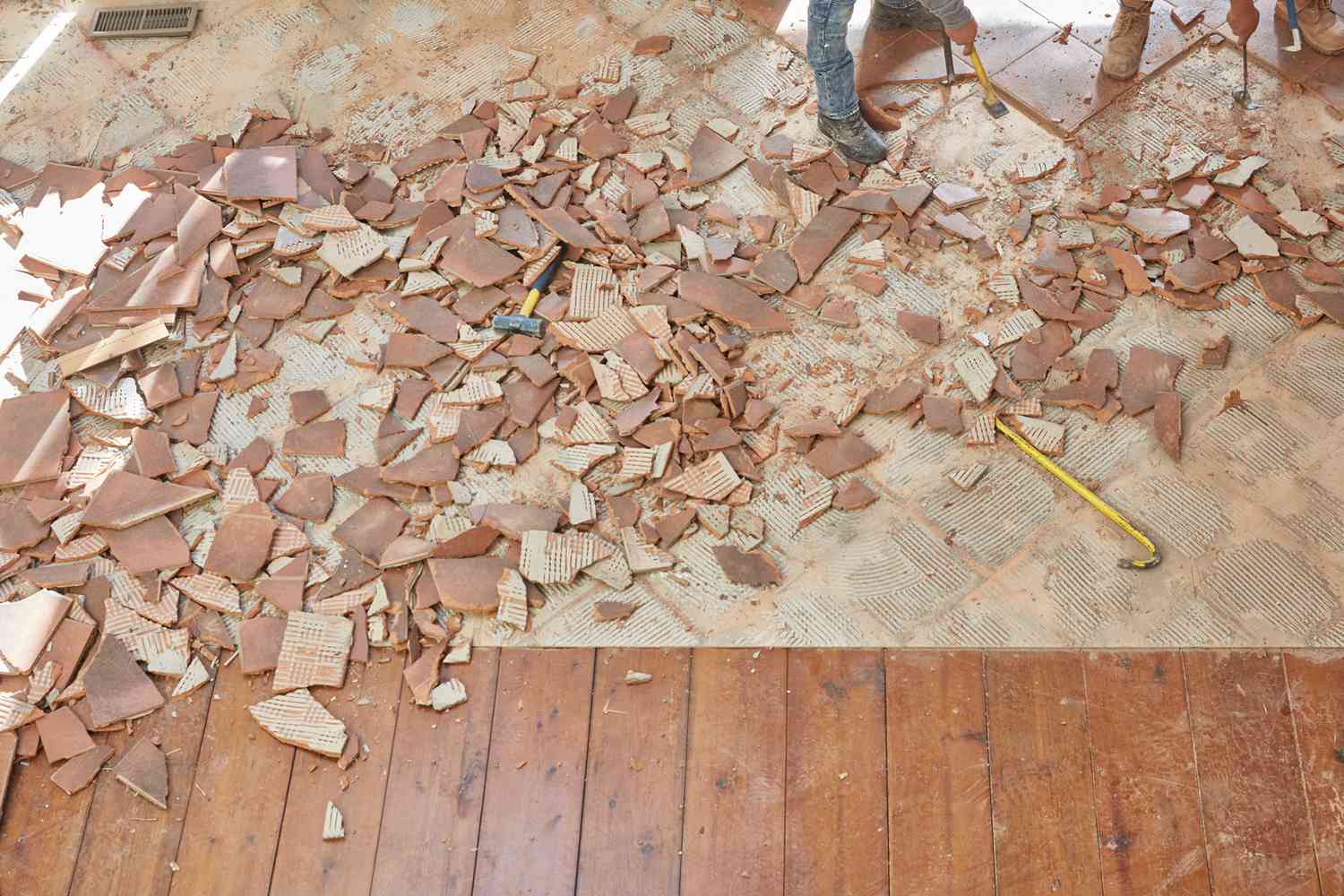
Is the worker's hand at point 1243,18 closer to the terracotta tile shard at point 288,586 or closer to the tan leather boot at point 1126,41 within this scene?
the tan leather boot at point 1126,41

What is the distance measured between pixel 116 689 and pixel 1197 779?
270cm

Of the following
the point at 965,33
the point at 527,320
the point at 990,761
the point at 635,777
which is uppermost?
the point at 965,33

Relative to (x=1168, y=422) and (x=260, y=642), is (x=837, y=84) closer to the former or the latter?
(x=1168, y=422)

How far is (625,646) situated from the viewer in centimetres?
287

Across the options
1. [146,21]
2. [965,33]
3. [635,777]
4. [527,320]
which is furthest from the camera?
[146,21]

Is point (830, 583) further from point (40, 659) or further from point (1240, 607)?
point (40, 659)

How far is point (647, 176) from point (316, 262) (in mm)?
1142

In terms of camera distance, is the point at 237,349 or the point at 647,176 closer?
the point at 237,349

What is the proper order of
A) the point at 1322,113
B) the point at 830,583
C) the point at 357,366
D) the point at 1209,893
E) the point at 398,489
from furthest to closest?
the point at 1322,113 < the point at 357,366 < the point at 398,489 < the point at 830,583 < the point at 1209,893

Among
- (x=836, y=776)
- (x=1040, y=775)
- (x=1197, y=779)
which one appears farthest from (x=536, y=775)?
(x=1197, y=779)

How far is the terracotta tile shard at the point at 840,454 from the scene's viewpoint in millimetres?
3076

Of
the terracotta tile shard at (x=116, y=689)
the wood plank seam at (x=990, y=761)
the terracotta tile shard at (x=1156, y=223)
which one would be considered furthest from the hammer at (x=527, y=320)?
the terracotta tile shard at (x=1156, y=223)

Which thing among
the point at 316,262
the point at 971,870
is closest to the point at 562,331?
the point at 316,262

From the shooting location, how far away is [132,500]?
3.11m
